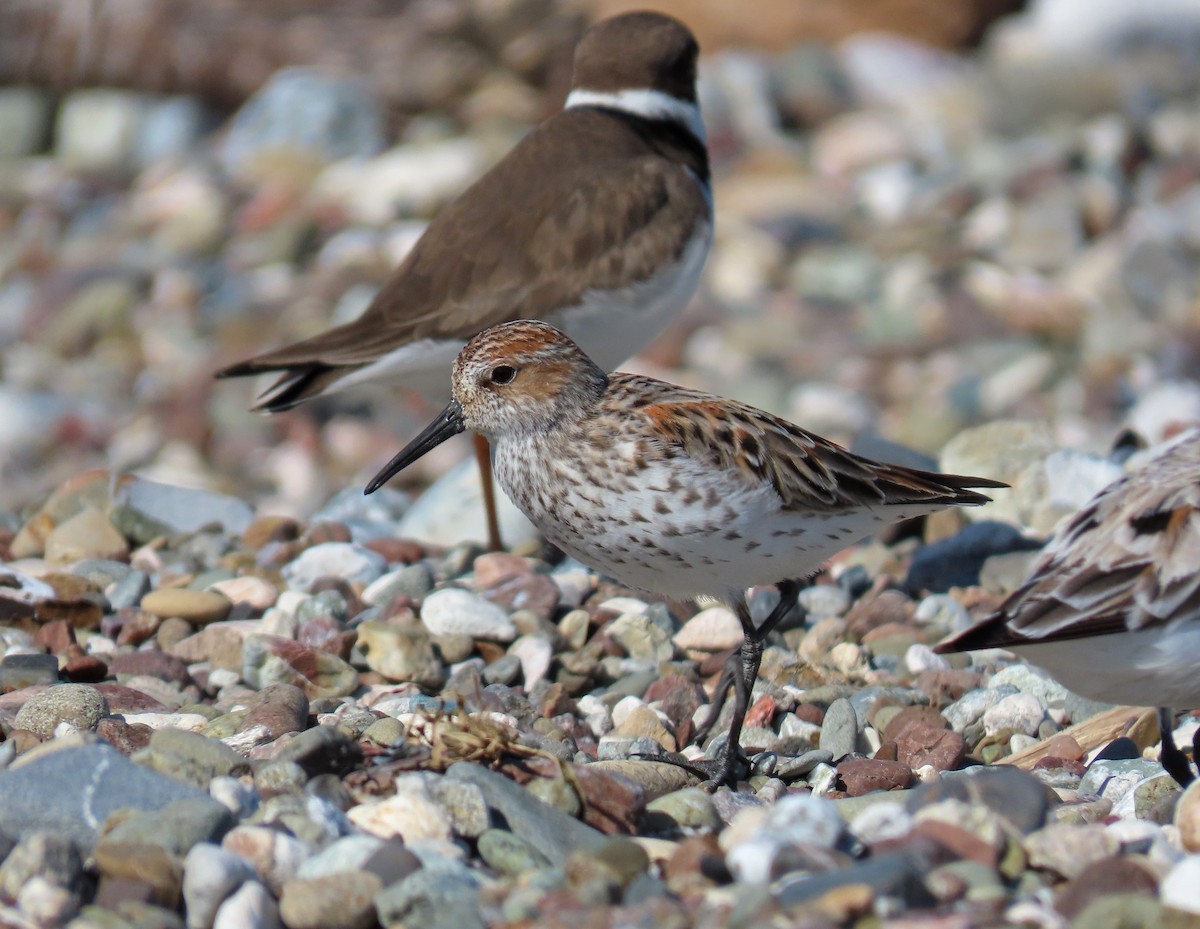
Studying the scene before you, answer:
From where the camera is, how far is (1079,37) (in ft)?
55.3

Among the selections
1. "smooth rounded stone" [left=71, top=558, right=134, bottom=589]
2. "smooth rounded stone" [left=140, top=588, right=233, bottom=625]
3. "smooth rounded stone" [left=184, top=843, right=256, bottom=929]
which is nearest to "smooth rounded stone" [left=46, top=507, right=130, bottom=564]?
"smooth rounded stone" [left=71, top=558, right=134, bottom=589]

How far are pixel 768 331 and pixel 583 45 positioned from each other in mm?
3603

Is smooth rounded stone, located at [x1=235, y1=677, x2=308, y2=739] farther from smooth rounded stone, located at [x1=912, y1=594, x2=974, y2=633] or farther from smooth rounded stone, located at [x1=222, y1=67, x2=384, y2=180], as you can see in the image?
smooth rounded stone, located at [x1=222, y1=67, x2=384, y2=180]

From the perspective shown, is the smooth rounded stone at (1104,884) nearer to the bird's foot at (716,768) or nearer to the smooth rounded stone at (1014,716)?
the bird's foot at (716,768)

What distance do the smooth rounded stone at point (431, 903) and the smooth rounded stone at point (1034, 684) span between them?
250cm

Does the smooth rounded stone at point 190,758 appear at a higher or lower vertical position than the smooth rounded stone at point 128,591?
higher

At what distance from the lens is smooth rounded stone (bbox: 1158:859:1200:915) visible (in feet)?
11.5

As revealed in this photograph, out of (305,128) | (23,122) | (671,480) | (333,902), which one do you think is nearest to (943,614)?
(671,480)

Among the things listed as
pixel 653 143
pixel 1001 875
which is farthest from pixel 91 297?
pixel 1001 875

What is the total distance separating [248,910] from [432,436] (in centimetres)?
213

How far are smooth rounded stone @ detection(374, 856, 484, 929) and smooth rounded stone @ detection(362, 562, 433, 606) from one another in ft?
8.78

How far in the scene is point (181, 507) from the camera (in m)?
7.39

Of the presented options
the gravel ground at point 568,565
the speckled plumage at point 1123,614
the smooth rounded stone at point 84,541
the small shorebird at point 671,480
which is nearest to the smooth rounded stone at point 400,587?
the gravel ground at point 568,565

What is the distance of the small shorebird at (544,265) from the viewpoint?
699 cm
